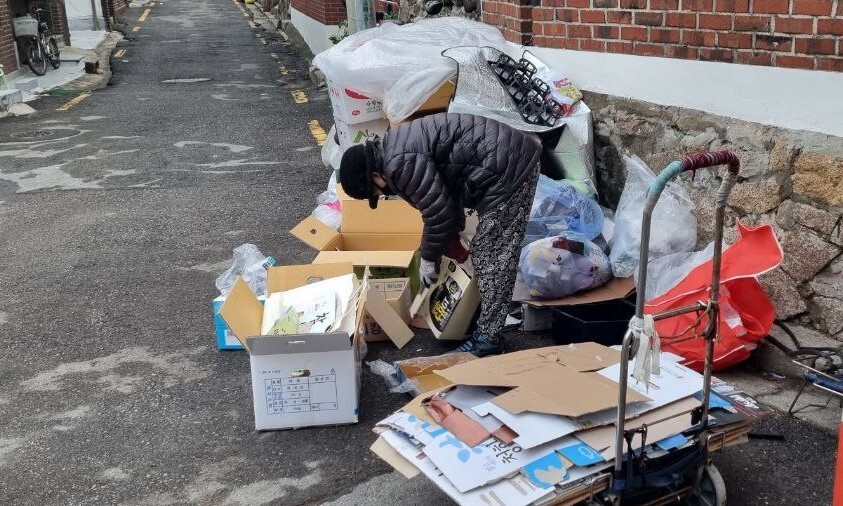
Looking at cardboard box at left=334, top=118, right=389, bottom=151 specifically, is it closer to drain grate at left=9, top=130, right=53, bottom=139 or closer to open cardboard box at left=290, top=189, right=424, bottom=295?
open cardboard box at left=290, top=189, right=424, bottom=295

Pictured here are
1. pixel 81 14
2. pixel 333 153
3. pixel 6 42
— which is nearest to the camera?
pixel 333 153

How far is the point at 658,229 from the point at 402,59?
2222 millimetres

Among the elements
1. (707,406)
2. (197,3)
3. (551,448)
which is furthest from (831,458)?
(197,3)

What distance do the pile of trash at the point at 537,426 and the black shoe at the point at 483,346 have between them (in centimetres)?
109

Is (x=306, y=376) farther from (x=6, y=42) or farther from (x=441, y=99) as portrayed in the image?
(x=6, y=42)

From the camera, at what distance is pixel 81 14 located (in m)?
23.2

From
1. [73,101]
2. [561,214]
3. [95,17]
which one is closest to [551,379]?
[561,214]

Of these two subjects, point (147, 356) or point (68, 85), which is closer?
point (147, 356)

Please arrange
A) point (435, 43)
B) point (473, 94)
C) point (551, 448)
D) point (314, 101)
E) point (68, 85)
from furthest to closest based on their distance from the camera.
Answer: point (68, 85)
point (314, 101)
point (435, 43)
point (473, 94)
point (551, 448)

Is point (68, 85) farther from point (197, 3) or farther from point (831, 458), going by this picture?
point (197, 3)

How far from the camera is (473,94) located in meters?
5.47

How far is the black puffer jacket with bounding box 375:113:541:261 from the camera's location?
4027mm

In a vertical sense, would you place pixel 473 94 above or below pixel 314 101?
above

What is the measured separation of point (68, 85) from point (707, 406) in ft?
45.5
